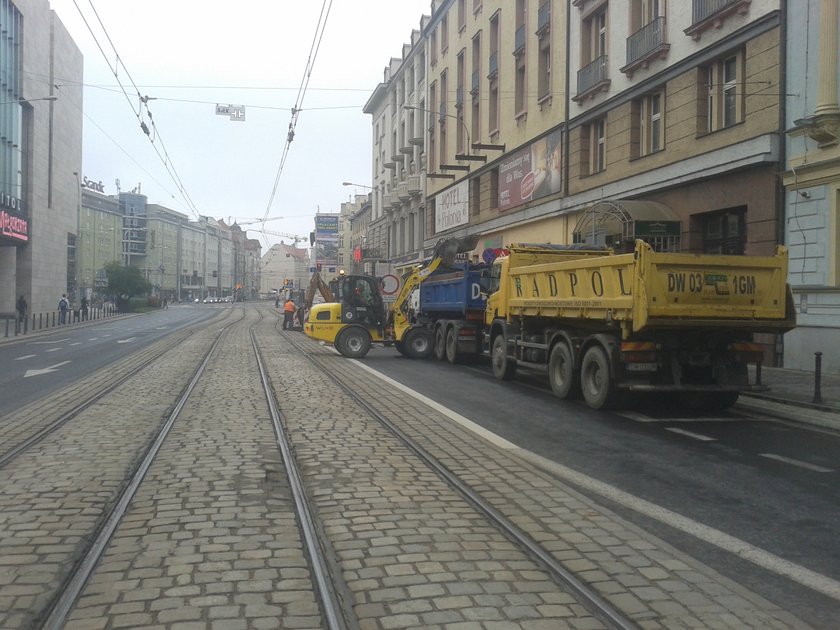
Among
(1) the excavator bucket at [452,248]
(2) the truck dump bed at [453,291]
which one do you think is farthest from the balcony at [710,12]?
(2) the truck dump bed at [453,291]

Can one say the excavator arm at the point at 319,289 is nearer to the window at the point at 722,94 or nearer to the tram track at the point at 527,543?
the window at the point at 722,94

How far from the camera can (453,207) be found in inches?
1464

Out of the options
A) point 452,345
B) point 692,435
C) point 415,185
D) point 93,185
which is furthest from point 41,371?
point 93,185

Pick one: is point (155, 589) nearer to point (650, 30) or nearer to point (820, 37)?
point (820, 37)

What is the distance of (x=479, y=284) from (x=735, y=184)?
6.22m

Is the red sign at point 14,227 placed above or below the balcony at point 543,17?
below

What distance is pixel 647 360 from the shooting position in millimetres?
10336

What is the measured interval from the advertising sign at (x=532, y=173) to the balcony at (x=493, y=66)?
402cm

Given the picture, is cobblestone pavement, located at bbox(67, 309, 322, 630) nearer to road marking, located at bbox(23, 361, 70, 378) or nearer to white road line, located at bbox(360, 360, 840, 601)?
white road line, located at bbox(360, 360, 840, 601)

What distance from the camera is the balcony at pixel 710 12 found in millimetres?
16767

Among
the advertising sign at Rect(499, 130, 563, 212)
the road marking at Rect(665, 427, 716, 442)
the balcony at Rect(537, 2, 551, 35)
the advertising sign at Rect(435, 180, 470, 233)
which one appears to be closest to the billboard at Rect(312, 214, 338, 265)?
the advertising sign at Rect(435, 180, 470, 233)

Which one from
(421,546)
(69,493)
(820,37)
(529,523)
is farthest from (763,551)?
(820,37)

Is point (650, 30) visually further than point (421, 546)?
Yes

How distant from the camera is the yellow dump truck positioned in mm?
10086
